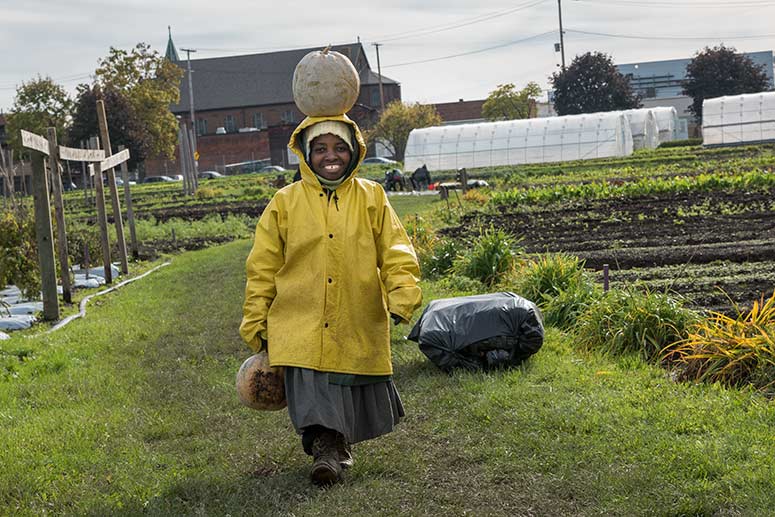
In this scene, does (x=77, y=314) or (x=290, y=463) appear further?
(x=77, y=314)

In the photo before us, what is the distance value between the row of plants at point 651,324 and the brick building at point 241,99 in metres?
76.6

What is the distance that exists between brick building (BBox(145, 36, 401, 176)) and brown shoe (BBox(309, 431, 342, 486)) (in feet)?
266

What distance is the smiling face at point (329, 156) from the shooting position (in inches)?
210

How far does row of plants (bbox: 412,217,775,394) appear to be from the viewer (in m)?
6.29

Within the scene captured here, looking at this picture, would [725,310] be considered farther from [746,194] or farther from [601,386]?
[746,194]

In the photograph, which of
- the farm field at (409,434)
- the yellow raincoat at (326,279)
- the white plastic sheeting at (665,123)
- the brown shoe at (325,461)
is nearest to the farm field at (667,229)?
the farm field at (409,434)

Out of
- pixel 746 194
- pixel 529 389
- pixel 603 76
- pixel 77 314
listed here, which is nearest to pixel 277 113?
pixel 603 76

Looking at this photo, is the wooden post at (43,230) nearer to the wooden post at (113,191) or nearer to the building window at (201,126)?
the wooden post at (113,191)

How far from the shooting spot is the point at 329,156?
534cm

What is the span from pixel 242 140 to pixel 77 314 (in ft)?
246

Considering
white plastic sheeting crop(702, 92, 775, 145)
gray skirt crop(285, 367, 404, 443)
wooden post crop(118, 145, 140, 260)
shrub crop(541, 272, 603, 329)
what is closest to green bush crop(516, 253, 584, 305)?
shrub crop(541, 272, 603, 329)

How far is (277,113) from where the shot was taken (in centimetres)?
9081

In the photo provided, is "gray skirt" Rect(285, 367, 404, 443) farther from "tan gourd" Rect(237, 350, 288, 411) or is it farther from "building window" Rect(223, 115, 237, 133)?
"building window" Rect(223, 115, 237, 133)

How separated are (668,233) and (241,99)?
79413 mm
